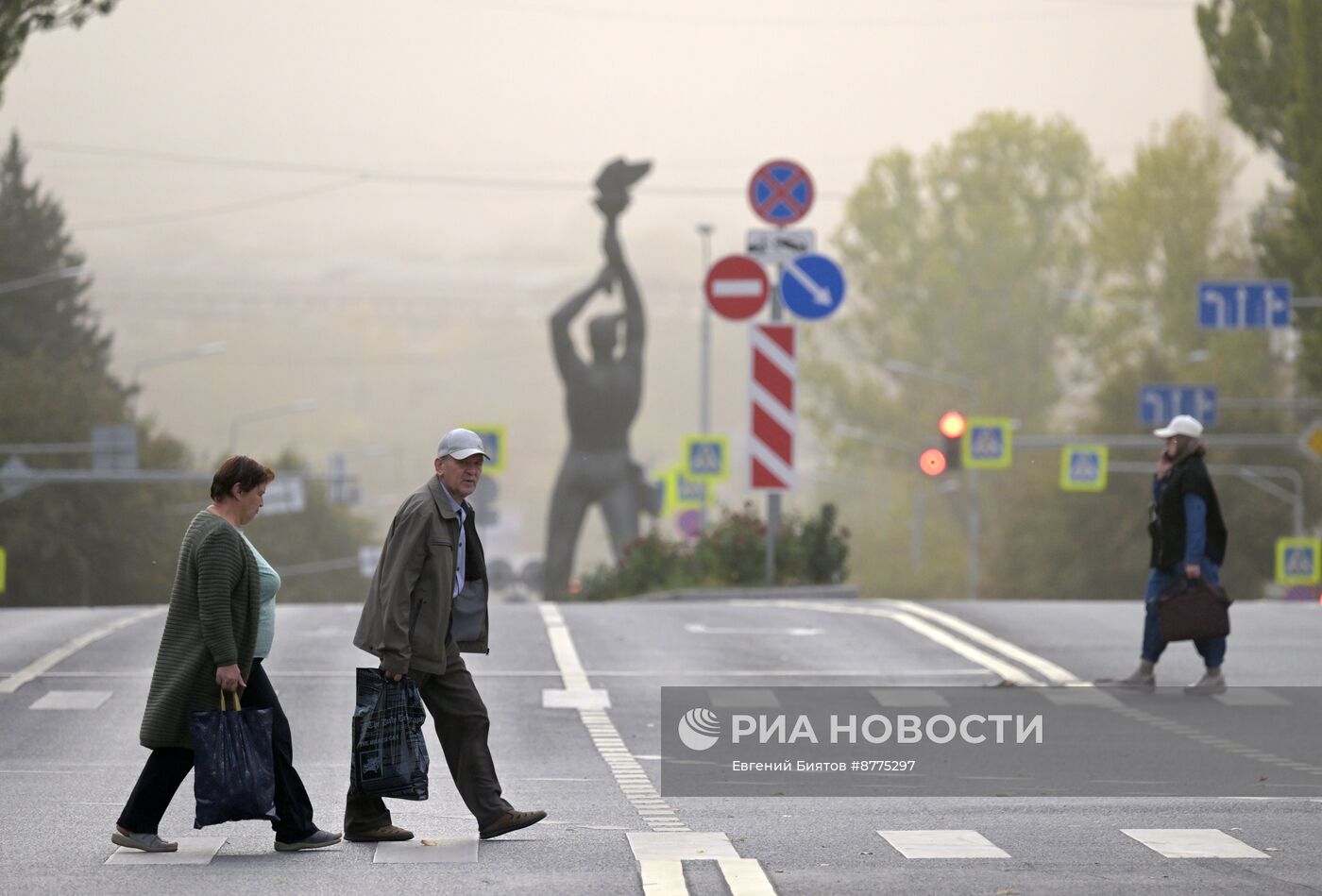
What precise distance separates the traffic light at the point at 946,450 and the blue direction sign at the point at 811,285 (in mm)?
11027

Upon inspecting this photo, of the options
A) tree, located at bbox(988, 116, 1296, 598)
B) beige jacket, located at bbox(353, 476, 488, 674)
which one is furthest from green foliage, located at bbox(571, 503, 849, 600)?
tree, located at bbox(988, 116, 1296, 598)

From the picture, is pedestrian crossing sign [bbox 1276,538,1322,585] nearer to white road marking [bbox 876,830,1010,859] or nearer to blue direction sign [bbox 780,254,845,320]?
blue direction sign [bbox 780,254,845,320]

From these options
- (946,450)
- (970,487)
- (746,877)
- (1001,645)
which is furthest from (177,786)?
(970,487)

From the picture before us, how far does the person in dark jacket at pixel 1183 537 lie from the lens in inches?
609

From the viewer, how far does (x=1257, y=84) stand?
45.2 m

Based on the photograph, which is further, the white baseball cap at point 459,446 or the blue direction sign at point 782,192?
the blue direction sign at point 782,192

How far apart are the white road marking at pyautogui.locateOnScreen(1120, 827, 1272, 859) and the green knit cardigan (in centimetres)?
343

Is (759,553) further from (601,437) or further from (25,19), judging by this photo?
(601,437)

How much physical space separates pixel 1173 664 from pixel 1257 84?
30235 millimetres

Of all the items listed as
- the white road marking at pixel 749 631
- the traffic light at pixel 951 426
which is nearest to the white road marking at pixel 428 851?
the white road marking at pixel 749 631

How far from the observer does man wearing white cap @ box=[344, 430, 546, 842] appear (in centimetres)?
938

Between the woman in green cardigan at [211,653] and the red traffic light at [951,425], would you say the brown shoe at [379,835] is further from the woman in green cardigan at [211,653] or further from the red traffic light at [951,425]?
the red traffic light at [951,425]

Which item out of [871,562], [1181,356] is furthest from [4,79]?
[871,562]

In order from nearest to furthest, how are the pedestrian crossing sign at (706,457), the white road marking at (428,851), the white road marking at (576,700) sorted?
the white road marking at (428,851), the white road marking at (576,700), the pedestrian crossing sign at (706,457)
